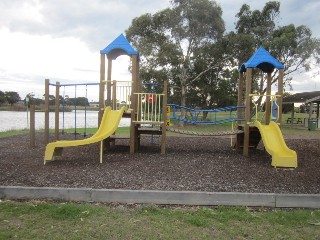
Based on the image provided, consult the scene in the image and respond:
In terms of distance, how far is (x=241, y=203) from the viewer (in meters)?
4.89

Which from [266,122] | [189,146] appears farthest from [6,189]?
[266,122]

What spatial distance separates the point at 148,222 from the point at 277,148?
5286 mm

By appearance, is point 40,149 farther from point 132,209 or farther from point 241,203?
point 241,203

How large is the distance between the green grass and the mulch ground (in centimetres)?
95

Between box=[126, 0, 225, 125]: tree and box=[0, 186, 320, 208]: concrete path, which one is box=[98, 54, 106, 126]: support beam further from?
box=[126, 0, 225, 125]: tree

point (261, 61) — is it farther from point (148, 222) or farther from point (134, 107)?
→ point (148, 222)

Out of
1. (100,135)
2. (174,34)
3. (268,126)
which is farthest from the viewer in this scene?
(174,34)

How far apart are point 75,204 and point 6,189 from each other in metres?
1.21

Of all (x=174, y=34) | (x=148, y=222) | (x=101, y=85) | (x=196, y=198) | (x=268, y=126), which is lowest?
(x=148, y=222)

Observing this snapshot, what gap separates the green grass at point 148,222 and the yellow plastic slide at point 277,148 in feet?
9.98

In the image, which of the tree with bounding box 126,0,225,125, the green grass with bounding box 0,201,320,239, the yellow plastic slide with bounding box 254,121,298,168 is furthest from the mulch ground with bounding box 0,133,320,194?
the tree with bounding box 126,0,225,125

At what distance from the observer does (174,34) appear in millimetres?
26109

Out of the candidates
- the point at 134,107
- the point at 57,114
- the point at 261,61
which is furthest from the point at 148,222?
the point at 261,61

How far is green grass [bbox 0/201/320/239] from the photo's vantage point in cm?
379
